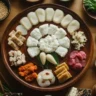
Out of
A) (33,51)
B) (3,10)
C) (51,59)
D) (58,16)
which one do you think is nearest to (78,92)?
(51,59)

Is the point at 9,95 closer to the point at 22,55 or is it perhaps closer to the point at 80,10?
the point at 22,55

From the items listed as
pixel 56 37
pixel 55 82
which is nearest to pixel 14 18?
pixel 56 37

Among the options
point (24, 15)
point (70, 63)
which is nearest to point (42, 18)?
point (24, 15)

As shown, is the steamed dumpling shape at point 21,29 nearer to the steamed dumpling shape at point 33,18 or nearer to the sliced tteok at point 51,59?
the steamed dumpling shape at point 33,18

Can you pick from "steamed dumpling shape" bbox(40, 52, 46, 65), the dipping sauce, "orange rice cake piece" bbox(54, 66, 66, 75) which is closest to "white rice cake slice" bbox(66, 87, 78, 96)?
"orange rice cake piece" bbox(54, 66, 66, 75)

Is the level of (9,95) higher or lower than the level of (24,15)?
lower

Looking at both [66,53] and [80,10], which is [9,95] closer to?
[66,53]

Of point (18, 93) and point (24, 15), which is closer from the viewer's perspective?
point (18, 93)

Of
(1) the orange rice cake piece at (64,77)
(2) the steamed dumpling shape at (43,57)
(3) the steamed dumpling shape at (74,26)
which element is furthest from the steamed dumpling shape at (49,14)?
(1) the orange rice cake piece at (64,77)
